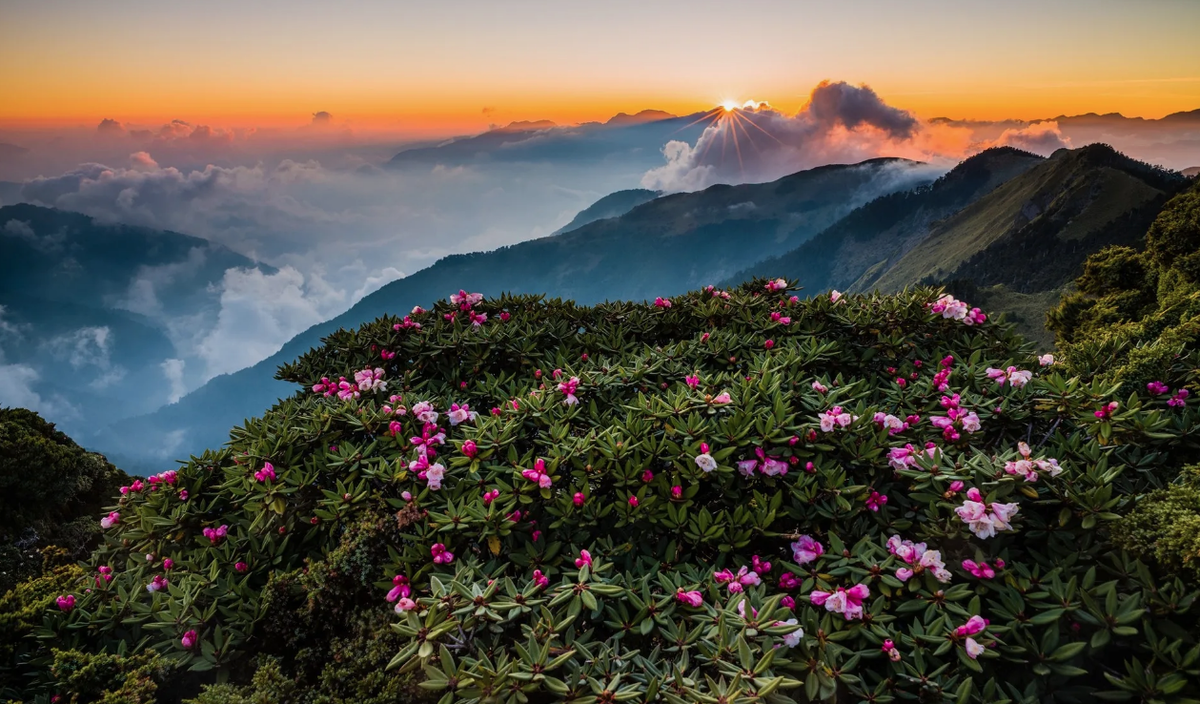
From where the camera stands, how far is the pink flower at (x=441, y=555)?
130 inches

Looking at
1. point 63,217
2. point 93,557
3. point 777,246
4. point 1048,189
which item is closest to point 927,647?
point 93,557

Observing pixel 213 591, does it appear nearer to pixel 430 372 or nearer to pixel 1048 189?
pixel 430 372

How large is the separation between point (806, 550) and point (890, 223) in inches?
6559

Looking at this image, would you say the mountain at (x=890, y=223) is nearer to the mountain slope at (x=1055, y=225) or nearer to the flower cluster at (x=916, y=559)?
the mountain slope at (x=1055, y=225)

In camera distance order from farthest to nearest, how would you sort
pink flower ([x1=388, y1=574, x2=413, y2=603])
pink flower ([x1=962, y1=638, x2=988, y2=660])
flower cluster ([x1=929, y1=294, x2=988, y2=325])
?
flower cluster ([x1=929, y1=294, x2=988, y2=325])
pink flower ([x1=388, y1=574, x2=413, y2=603])
pink flower ([x1=962, y1=638, x2=988, y2=660])

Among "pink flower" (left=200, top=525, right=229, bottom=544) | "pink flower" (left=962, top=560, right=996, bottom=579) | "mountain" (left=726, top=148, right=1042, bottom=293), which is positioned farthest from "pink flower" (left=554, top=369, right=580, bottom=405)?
"mountain" (left=726, top=148, right=1042, bottom=293)

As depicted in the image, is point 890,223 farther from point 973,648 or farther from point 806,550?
point 973,648

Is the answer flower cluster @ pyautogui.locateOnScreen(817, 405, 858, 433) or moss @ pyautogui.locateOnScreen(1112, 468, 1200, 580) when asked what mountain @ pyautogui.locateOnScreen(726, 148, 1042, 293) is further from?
moss @ pyautogui.locateOnScreen(1112, 468, 1200, 580)

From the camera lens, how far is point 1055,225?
7444 centimetres

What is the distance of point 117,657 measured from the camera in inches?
127

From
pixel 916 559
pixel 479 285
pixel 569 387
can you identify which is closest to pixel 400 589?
pixel 569 387

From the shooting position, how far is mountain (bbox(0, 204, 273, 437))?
546ft

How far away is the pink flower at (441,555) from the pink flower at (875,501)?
2426 millimetres

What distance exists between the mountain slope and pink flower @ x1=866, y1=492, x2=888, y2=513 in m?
73.7
